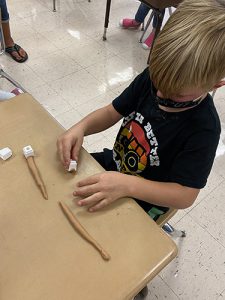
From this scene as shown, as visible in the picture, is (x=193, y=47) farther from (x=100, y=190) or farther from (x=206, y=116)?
(x=100, y=190)

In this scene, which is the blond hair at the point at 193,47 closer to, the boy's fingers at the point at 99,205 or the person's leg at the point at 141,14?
the boy's fingers at the point at 99,205

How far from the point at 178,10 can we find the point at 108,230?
17.7 inches

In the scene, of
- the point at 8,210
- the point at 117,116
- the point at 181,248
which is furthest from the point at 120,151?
the point at 181,248

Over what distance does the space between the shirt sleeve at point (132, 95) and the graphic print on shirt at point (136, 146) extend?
4 cm

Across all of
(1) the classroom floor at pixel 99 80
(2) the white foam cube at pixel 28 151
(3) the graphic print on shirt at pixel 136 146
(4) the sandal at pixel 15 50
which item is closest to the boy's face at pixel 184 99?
(3) the graphic print on shirt at pixel 136 146

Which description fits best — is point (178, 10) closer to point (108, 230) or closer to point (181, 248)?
point (108, 230)

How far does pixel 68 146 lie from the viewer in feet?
2.27

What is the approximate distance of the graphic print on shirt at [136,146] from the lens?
2.51 feet

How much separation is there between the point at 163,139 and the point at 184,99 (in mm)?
143

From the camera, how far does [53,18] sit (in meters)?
2.64

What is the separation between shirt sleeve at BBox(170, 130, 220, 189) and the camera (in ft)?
A: 2.11

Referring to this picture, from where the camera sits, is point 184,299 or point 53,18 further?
point 53,18

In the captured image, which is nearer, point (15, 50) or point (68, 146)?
point (68, 146)

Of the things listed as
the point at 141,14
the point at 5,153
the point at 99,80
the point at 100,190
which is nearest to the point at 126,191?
the point at 100,190
